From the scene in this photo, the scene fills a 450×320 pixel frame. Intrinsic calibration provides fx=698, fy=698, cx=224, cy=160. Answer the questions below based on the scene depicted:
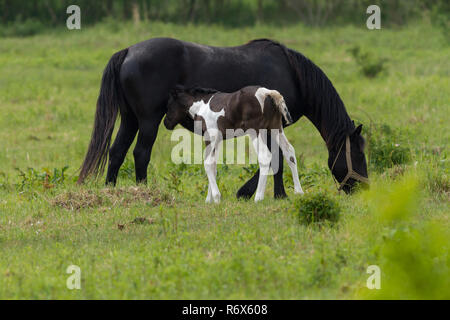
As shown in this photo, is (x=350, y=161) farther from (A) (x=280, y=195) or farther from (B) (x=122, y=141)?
(B) (x=122, y=141)

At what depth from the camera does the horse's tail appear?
8148mm

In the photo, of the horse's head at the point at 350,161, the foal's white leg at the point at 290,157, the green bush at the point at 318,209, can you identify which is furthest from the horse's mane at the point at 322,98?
the green bush at the point at 318,209

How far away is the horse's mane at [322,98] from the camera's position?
8.14 metres

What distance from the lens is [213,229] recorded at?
639 centimetres

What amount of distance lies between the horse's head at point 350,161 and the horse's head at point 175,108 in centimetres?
184

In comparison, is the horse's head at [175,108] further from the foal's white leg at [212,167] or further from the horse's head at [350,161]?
the horse's head at [350,161]

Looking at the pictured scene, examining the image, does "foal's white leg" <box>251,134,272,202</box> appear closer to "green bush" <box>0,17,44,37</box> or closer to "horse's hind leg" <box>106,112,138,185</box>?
"horse's hind leg" <box>106,112,138,185</box>

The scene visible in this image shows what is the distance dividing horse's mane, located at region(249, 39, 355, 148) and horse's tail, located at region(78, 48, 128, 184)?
202cm

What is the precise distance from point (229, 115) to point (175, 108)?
2.24ft

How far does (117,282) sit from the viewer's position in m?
4.88

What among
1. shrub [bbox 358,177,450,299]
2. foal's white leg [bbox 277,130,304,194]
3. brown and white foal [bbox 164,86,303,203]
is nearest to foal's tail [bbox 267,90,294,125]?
brown and white foal [bbox 164,86,303,203]

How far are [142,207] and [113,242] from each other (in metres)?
1.28
